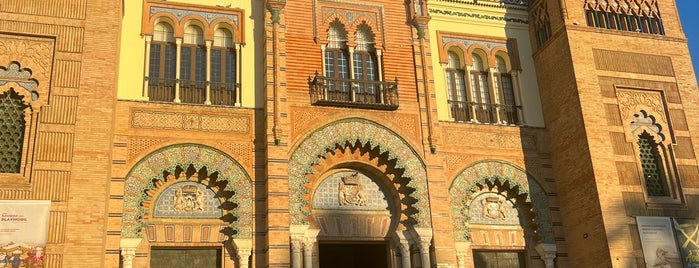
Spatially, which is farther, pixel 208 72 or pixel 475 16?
pixel 475 16

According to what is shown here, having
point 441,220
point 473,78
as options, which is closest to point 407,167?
point 441,220

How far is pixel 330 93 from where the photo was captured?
14070 millimetres

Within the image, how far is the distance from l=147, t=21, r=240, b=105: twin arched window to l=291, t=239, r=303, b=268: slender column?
3057mm

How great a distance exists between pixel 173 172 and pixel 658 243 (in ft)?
31.1

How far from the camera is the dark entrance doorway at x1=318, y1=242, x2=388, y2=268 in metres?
15.2

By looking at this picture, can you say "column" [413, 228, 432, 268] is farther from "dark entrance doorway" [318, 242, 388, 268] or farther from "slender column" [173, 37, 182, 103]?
"slender column" [173, 37, 182, 103]

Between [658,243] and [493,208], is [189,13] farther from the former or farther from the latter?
[658,243]

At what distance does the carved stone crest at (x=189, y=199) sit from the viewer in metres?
12.6

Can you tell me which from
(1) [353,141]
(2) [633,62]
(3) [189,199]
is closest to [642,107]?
(2) [633,62]

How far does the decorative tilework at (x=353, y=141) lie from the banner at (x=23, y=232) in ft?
14.0

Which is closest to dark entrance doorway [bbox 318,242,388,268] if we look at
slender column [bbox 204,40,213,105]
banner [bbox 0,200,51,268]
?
slender column [bbox 204,40,213,105]

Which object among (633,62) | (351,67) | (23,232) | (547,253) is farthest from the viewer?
(633,62)

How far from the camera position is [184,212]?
1256cm

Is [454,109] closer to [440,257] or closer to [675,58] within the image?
[440,257]
